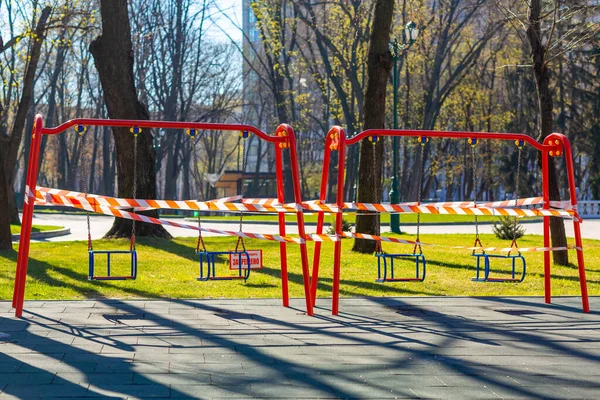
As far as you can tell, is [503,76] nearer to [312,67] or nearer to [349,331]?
[312,67]

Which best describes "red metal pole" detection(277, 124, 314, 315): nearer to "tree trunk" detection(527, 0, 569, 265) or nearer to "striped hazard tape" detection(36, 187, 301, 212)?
"striped hazard tape" detection(36, 187, 301, 212)

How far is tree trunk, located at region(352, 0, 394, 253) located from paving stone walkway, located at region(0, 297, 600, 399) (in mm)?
6203

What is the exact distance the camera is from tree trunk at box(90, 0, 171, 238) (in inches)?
741

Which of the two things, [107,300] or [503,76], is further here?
[503,76]

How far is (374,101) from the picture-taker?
16.8 meters

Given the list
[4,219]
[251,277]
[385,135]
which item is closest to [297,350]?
[385,135]

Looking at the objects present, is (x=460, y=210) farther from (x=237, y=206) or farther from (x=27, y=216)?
(x=27, y=216)

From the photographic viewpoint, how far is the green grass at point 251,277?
11859mm

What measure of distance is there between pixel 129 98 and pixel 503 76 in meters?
36.0

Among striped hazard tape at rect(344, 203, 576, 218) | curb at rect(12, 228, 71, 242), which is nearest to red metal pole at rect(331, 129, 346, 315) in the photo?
striped hazard tape at rect(344, 203, 576, 218)

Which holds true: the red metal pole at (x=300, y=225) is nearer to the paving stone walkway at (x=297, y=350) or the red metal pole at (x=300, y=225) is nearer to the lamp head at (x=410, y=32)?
the paving stone walkway at (x=297, y=350)

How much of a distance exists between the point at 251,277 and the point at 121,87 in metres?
7.40

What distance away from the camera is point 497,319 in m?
9.52

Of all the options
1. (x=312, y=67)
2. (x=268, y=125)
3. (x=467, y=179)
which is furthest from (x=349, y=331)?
(x=268, y=125)
